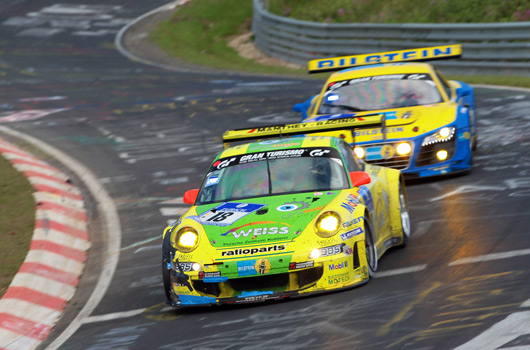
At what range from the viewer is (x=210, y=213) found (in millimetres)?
8359

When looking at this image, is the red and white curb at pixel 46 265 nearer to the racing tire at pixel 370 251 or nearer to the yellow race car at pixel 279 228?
the yellow race car at pixel 279 228

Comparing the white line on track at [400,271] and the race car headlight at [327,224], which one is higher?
the race car headlight at [327,224]

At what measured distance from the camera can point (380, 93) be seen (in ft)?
43.1

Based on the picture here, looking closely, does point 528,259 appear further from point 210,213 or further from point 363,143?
point 363,143

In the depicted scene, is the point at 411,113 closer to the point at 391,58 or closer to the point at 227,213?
the point at 391,58

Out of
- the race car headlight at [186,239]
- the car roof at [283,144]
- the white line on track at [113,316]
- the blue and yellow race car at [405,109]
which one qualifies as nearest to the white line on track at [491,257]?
the car roof at [283,144]

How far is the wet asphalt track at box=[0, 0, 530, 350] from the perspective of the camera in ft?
22.1

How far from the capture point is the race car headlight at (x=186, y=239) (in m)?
7.91

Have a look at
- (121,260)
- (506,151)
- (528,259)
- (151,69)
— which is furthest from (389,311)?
(151,69)

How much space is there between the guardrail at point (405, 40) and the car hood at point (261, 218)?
1452 cm

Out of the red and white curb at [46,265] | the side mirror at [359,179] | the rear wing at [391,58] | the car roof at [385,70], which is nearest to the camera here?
the red and white curb at [46,265]

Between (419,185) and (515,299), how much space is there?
541cm

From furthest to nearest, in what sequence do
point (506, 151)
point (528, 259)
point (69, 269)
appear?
1. point (506, 151)
2. point (69, 269)
3. point (528, 259)

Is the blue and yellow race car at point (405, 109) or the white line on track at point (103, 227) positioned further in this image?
the blue and yellow race car at point (405, 109)
